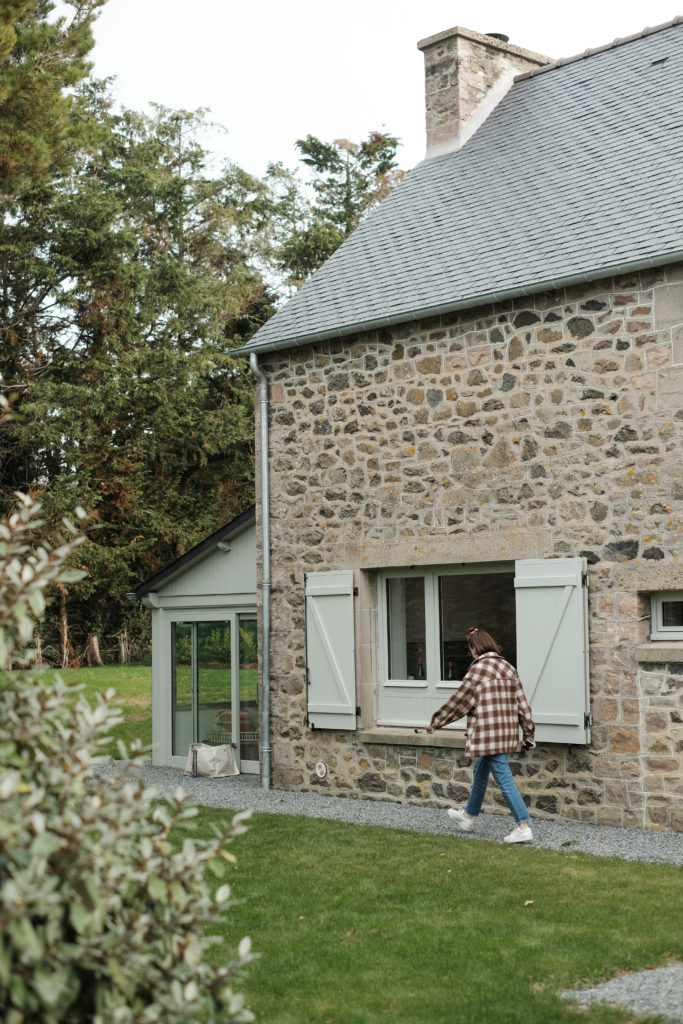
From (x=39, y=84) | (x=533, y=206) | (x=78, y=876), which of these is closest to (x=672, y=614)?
(x=533, y=206)

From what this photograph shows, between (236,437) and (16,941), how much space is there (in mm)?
24234

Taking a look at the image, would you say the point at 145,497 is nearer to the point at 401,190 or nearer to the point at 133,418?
the point at 133,418

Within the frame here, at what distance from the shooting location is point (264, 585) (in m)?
11.9

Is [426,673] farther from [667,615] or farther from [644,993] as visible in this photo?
[644,993]

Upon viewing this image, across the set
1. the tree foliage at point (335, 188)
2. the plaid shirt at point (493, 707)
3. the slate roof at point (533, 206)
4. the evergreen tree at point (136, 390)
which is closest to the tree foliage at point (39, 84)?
the slate roof at point (533, 206)

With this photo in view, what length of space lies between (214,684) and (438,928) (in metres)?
7.31

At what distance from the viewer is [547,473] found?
32.3ft

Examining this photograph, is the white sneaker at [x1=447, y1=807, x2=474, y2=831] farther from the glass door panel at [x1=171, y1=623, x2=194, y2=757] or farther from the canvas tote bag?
the glass door panel at [x1=171, y1=623, x2=194, y2=757]

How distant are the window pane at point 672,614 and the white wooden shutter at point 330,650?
9.85ft

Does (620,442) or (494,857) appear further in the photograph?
(620,442)

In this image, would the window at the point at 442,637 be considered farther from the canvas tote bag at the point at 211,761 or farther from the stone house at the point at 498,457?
the canvas tote bag at the point at 211,761

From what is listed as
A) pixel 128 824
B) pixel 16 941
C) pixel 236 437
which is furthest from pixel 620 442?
pixel 236 437

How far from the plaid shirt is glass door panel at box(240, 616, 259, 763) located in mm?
4262

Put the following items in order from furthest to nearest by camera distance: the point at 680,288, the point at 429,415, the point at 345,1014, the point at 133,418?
the point at 133,418 < the point at 429,415 < the point at 680,288 < the point at 345,1014
